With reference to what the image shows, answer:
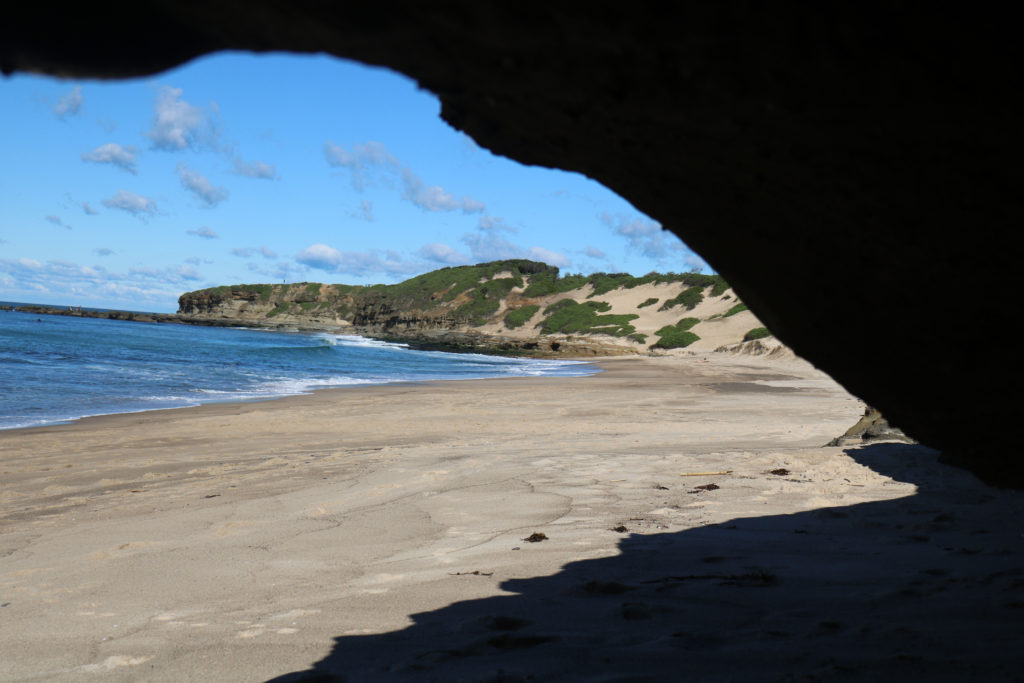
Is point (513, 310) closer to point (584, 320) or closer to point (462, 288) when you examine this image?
point (462, 288)

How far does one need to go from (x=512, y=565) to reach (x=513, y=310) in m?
60.7

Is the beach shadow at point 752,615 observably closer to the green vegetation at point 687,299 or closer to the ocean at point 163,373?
the ocean at point 163,373

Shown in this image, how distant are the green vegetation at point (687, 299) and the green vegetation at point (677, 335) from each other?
3.41 m

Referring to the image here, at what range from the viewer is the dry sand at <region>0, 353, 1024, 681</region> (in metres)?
2.96

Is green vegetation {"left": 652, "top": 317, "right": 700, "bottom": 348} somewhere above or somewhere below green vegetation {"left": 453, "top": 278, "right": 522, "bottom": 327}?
below

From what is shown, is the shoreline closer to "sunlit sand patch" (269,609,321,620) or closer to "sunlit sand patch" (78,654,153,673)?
"sunlit sand patch" (78,654,153,673)

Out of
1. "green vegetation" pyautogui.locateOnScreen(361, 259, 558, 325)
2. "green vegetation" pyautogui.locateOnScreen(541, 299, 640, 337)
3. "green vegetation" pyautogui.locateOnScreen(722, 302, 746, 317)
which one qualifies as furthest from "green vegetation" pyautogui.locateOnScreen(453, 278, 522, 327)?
"green vegetation" pyautogui.locateOnScreen(722, 302, 746, 317)

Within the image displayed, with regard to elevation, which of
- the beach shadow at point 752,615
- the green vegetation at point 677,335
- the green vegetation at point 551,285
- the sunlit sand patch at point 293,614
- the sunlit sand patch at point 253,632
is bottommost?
the sunlit sand patch at point 253,632

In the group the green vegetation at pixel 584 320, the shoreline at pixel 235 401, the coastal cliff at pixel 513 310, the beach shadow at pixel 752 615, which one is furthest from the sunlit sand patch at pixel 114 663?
the green vegetation at pixel 584 320

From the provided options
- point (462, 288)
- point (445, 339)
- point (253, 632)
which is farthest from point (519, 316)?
point (253, 632)

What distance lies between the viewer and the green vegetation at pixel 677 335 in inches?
1690

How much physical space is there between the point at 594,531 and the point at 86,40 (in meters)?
4.12

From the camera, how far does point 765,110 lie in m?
1.44

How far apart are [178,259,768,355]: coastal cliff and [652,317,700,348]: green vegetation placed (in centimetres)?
7
